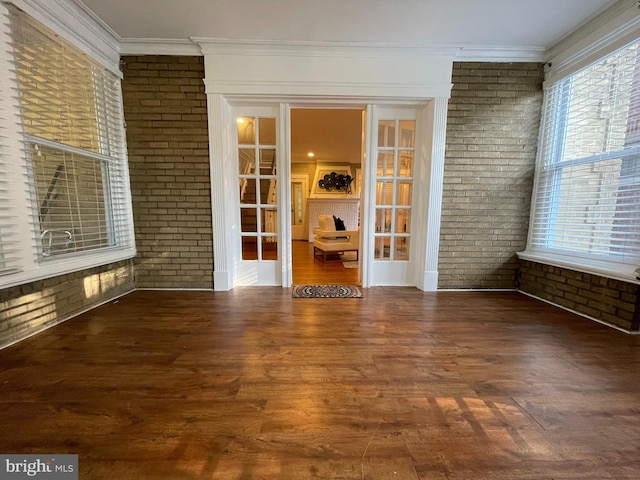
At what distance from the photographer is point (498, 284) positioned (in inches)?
118

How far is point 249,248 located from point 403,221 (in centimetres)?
186

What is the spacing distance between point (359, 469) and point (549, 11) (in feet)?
11.3

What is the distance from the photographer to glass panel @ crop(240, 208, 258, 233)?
3.07 metres

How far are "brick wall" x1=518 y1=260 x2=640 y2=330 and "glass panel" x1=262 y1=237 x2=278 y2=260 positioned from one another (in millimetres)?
2778

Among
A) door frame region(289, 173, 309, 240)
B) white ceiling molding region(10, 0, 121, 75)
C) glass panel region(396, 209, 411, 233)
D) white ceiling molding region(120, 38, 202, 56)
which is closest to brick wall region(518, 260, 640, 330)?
glass panel region(396, 209, 411, 233)

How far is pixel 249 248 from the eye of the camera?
3.12 m

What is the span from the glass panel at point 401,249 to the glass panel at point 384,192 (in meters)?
0.46

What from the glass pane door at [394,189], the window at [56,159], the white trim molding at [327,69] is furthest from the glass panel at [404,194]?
the window at [56,159]

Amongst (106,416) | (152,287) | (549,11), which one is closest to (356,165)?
(549,11)

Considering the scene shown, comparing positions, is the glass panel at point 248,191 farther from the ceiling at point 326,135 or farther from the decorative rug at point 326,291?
the ceiling at point 326,135

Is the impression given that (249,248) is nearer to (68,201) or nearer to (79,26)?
(68,201)

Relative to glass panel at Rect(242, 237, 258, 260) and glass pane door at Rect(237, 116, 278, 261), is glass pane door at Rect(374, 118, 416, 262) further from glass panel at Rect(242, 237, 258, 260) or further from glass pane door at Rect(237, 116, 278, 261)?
glass panel at Rect(242, 237, 258, 260)

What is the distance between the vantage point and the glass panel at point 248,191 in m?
3.01

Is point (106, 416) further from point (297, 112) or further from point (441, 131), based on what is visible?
point (297, 112)
